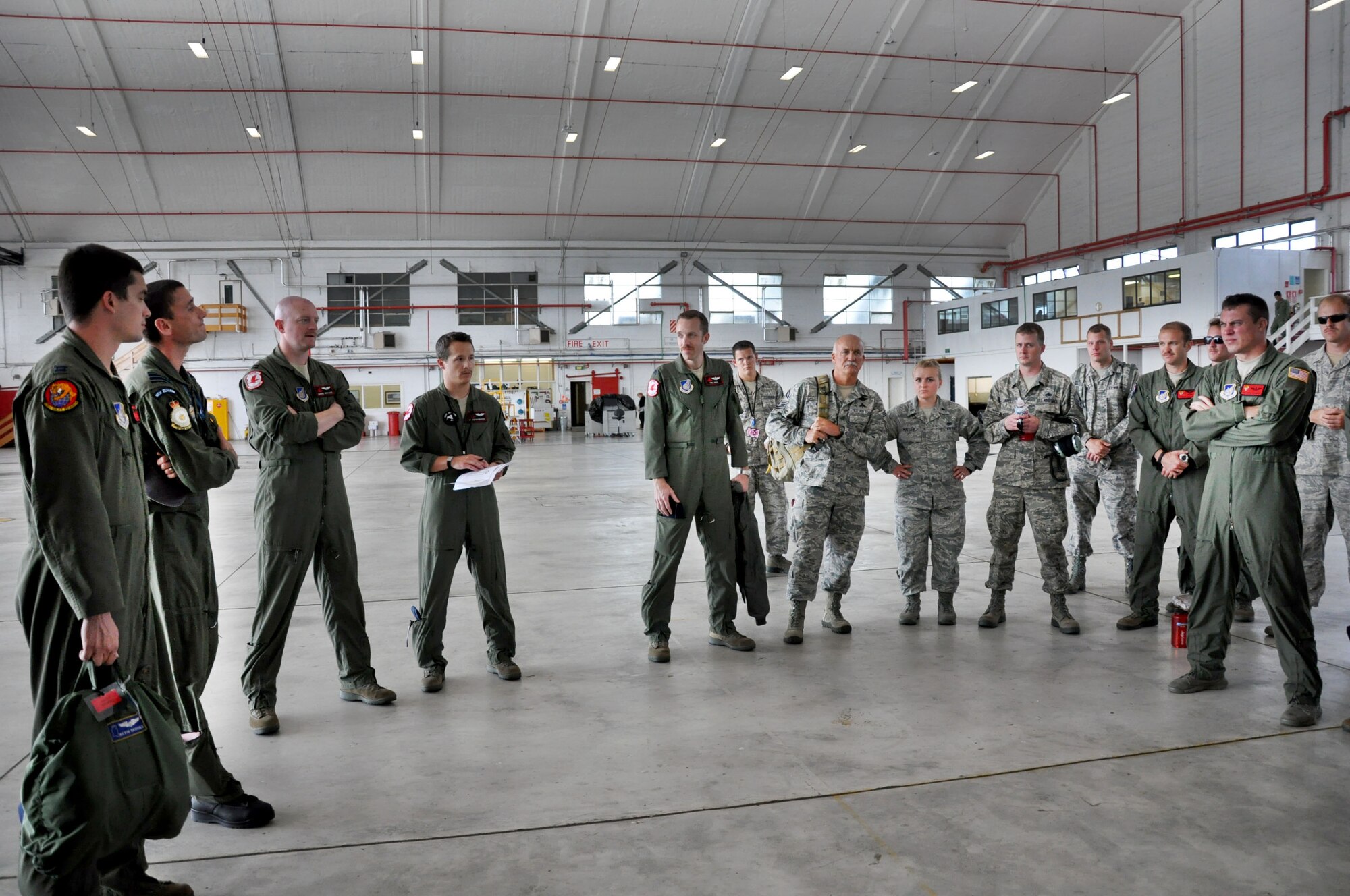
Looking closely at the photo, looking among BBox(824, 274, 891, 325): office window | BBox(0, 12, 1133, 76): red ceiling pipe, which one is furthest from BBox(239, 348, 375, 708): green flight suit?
BBox(824, 274, 891, 325): office window

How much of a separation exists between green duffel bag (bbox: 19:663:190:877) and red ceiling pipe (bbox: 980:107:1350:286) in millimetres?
27536

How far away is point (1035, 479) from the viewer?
5598mm

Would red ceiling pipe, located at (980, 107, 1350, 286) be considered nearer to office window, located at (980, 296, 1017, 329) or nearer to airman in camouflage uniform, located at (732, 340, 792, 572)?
office window, located at (980, 296, 1017, 329)

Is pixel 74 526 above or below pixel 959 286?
below

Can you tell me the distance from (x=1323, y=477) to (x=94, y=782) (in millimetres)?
6299

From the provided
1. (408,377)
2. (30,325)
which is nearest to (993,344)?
(408,377)

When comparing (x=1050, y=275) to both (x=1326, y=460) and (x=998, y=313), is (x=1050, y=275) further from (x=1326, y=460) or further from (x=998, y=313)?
(x=1326, y=460)

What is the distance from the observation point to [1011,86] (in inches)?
1022

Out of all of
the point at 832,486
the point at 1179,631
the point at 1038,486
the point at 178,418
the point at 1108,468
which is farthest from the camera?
the point at 1108,468

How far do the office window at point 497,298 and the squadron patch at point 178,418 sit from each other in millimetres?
29756

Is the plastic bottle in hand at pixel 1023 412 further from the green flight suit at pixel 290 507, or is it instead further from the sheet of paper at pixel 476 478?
the green flight suit at pixel 290 507

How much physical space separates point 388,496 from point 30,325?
24.9 meters

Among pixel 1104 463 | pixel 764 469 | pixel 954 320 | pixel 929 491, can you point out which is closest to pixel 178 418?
pixel 929 491

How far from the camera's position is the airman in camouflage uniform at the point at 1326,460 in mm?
5070
